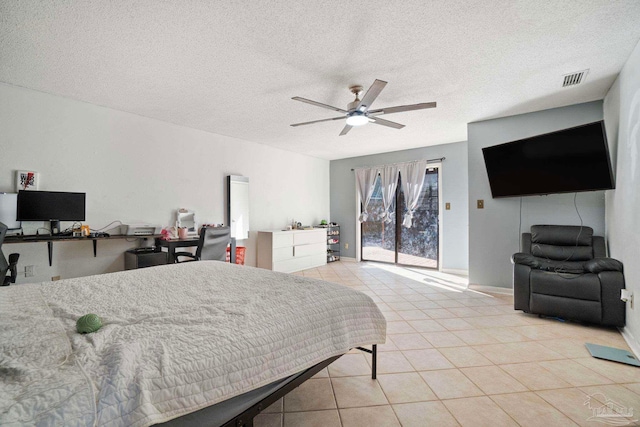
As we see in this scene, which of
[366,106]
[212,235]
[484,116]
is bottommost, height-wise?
[212,235]

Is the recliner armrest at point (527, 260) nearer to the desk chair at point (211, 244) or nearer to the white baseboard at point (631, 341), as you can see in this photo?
the white baseboard at point (631, 341)

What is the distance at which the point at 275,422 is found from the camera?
5.13ft

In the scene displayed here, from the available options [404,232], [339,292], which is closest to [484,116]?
[404,232]

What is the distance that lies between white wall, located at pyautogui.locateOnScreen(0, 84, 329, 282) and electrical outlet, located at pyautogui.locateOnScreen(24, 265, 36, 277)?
0.15ft

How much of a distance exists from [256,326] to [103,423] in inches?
22.7

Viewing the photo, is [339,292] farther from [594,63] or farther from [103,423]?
[594,63]

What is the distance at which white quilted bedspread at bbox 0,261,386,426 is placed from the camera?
769 millimetres

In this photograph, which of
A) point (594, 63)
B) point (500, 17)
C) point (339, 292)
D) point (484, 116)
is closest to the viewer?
point (339, 292)

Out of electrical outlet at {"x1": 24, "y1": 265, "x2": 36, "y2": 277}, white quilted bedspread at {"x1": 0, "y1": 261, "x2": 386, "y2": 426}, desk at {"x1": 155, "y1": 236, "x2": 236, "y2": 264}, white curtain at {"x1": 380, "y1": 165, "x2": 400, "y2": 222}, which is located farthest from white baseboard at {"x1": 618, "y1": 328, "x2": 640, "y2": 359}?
electrical outlet at {"x1": 24, "y1": 265, "x2": 36, "y2": 277}

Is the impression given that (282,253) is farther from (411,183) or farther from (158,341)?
(158,341)

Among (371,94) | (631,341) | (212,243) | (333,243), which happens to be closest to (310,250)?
(333,243)

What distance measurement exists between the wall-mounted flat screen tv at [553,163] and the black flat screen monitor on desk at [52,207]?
514 centimetres

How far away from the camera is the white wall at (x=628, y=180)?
2291 mm

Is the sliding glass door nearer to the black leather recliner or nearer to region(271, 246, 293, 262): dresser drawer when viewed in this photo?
region(271, 246, 293, 262): dresser drawer
